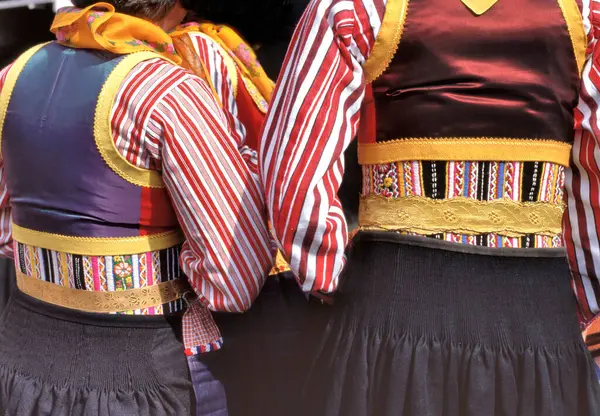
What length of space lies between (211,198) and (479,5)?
64 centimetres

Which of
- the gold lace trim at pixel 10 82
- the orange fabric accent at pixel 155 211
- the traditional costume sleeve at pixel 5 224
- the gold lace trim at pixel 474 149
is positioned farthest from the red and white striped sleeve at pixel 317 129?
the traditional costume sleeve at pixel 5 224

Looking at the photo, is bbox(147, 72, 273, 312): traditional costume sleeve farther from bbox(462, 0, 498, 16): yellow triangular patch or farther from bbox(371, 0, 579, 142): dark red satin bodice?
bbox(462, 0, 498, 16): yellow triangular patch

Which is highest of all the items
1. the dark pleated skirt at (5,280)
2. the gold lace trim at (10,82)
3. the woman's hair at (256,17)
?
the woman's hair at (256,17)

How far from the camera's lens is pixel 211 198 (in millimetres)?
1352

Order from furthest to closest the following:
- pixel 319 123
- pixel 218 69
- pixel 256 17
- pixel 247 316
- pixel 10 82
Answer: pixel 256 17 → pixel 218 69 → pixel 247 316 → pixel 10 82 → pixel 319 123

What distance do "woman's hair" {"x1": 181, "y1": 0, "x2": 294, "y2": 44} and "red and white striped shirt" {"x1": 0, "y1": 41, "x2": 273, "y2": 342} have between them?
66 cm

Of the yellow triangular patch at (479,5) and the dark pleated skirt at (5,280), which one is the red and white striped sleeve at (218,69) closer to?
the yellow triangular patch at (479,5)

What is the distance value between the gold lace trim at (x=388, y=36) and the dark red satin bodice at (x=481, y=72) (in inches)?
0.4

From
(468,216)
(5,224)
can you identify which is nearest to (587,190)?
(468,216)

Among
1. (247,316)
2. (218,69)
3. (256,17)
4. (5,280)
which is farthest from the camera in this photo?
(5,280)

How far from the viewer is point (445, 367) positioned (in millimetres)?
1226

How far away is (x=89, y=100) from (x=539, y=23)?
2.91 feet

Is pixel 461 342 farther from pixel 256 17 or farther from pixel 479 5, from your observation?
pixel 256 17

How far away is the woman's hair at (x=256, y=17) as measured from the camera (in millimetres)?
2006
